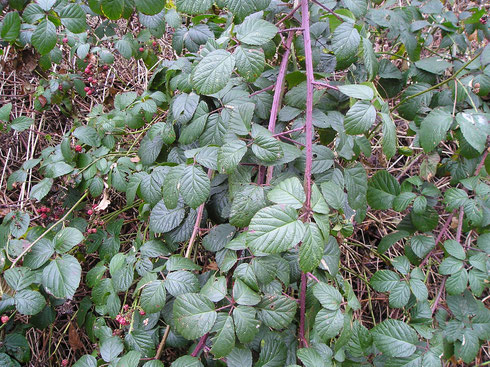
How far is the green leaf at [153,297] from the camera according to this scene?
0.81 meters

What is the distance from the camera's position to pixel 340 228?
0.84m

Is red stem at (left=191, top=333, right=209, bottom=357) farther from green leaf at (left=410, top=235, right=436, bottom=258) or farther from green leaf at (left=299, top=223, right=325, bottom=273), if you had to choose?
A: green leaf at (left=410, top=235, right=436, bottom=258)

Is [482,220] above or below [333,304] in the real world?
below

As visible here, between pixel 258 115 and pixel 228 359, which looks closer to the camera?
pixel 228 359

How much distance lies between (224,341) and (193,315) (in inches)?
3.0

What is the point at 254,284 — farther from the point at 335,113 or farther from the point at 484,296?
the point at 484,296

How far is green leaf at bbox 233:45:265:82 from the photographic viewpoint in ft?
2.59

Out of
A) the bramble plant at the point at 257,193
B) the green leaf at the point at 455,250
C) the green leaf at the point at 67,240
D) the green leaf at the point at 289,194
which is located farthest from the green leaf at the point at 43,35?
the green leaf at the point at 455,250

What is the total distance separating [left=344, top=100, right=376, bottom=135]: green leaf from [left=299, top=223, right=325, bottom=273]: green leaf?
0.26m

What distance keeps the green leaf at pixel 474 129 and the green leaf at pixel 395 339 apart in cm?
53

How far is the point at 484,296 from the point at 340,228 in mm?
1356

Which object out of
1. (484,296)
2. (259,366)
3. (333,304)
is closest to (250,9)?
(333,304)

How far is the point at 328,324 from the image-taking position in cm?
74

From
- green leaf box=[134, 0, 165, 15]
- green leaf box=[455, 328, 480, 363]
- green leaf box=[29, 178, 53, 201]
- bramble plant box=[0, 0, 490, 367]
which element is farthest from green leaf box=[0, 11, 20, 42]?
green leaf box=[455, 328, 480, 363]
